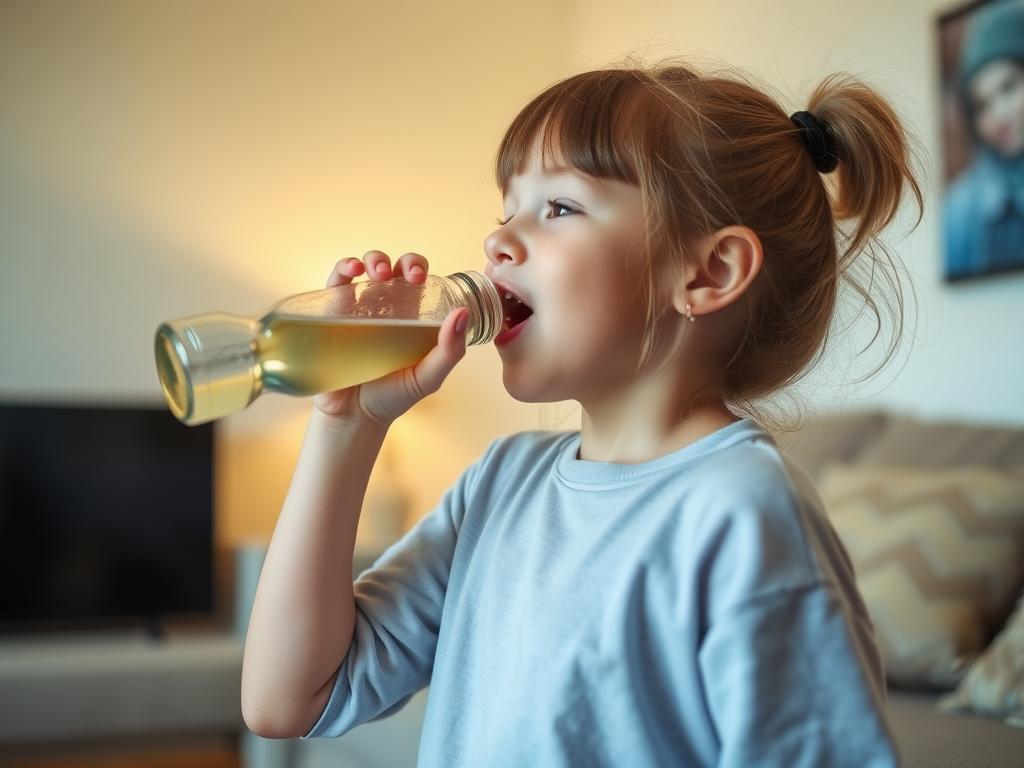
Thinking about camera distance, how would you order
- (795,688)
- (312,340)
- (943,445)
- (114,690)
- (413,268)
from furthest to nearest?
(114,690)
(943,445)
(413,268)
(312,340)
(795,688)

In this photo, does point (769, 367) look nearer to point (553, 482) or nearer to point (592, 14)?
point (553, 482)

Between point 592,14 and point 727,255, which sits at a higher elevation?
point 592,14

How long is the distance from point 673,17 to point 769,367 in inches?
97.1

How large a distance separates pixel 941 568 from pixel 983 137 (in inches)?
38.7

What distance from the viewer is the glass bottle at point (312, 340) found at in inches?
26.0

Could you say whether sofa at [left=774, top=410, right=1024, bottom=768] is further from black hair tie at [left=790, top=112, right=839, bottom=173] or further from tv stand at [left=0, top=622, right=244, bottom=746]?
tv stand at [left=0, top=622, right=244, bottom=746]

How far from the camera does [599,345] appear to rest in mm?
813

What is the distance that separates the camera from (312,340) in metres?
0.72

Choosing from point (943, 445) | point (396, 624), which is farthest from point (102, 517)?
point (396, 624)

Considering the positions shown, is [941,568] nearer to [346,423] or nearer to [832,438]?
[832,438]

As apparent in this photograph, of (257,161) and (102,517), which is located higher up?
(257,161)

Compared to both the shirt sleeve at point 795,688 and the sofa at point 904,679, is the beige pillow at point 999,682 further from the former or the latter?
the shirt sleeve at point 795,688

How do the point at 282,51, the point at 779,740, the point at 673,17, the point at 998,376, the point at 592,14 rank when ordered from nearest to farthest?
the point at 779,740 < the point at 998,376 < the point at 673,17 < the point at 282,51 < the point at 592,14

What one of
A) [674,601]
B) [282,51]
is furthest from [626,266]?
[282,51]
